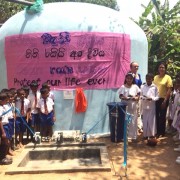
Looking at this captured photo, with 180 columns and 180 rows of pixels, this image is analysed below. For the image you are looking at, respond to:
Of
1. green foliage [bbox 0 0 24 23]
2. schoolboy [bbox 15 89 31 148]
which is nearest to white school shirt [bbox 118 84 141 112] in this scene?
schoolboy [bbox 15 89 31 148]

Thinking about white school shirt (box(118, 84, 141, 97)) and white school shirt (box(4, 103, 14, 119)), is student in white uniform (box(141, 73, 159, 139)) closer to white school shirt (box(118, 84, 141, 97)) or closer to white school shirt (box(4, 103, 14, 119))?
white school shirt (box(118, 84, 141, 97))

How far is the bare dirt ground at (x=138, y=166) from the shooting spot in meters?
4.82

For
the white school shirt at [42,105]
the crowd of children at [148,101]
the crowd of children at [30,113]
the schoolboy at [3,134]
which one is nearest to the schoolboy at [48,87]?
the crowd of children at [30,113]

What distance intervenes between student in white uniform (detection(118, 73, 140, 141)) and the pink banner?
3.16 ft

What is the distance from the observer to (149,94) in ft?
21.8

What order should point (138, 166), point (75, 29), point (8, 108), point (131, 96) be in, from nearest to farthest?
point (138, 166), point (8, 108), point (131, 96), point (75, 29)

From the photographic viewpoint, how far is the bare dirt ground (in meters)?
4.82

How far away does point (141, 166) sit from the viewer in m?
5.36

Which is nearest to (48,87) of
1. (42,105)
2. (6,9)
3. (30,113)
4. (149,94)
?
(42,105)

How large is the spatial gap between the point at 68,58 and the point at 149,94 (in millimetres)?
2225

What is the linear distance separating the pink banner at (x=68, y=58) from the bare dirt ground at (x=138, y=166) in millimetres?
1833

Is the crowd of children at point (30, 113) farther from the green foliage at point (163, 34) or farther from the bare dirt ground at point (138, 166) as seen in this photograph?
the green foliage at point (163, 34)

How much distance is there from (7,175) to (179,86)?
4184mm

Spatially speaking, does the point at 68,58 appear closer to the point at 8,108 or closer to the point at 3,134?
the point at 8,108
